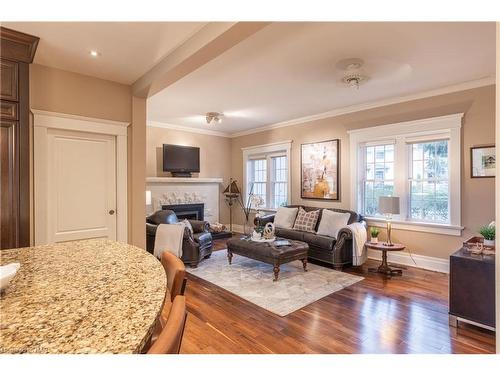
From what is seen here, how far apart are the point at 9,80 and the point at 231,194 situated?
16.5 feet

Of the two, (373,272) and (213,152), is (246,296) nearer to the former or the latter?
(373,272)

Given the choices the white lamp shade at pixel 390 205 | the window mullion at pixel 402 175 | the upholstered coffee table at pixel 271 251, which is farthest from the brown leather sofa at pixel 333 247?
the window mullion at pixel 402 175

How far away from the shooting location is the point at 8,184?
2490 mm

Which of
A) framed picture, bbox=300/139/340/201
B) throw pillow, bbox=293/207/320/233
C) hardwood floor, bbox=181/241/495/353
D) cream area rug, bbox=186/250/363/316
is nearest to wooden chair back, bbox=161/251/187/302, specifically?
hardwood floor, bbox=181/241/495/353

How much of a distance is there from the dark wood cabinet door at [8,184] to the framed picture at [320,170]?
15.0 ft

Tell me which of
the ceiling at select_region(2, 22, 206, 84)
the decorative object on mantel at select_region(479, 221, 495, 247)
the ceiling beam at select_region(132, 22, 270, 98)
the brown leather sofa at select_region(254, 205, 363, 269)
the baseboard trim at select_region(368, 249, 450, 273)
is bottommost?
the baseboard trim at select_region(368, 249, 450, 273)

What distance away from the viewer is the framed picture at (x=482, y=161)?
144 inches

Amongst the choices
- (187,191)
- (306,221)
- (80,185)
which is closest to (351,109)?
(306,221)

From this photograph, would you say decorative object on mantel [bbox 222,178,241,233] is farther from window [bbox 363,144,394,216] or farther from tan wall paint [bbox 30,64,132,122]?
tan wall paint [bbox 30,64,132,122]

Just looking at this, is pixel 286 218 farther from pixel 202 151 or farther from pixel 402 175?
pixel 202 151

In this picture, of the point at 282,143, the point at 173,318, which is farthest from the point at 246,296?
the point at 282,143

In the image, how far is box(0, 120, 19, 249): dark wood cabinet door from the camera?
2.47 meters

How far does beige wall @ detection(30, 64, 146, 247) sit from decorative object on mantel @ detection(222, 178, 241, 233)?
3.54 metres
